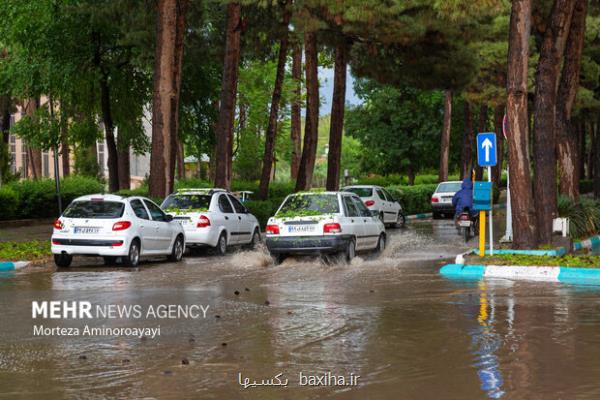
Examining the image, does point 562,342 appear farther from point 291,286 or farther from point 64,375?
point 291,286

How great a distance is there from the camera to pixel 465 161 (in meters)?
53.1

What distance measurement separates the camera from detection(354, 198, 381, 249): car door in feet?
72.1

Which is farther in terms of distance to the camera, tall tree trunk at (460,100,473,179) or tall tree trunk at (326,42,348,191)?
tall tree trunk at (460,100,473,179)

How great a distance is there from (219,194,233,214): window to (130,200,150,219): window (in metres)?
3.27

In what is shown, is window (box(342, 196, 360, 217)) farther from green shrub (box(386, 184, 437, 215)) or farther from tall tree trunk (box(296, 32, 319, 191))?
green shrub (box(386, 184, 437, 215))

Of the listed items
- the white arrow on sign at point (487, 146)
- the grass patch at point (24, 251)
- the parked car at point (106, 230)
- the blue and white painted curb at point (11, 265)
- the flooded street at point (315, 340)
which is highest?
the white arrow on sign at point (487, 146)

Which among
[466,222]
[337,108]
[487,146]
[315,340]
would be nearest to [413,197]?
[337,108]

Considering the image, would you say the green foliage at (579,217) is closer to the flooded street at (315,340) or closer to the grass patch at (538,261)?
the grass patch at (538,261)

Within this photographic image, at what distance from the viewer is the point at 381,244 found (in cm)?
2370

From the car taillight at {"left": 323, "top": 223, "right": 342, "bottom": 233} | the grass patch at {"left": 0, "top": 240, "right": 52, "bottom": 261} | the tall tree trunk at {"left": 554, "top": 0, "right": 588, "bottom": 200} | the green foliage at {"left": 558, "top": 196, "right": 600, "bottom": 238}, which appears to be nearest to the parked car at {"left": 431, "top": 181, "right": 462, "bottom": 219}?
the tall tree trunk at {"left": 554, "top": 0, "right": 588, "bottom": 200}

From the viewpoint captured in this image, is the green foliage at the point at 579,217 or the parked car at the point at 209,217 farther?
the green foliage at the point at 579,217

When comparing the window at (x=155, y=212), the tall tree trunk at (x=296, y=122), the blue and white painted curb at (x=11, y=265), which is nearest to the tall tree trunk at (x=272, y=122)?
the tall tree trunk at (x=296, y=122)

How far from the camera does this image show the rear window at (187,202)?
23.8 m

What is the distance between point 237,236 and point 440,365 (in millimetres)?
15965
